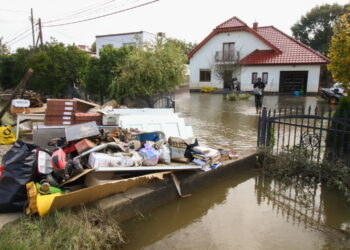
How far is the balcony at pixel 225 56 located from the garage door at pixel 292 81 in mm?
4608

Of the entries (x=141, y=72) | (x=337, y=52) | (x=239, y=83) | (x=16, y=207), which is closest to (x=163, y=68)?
(x=141, y=72)

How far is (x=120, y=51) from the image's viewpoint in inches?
396

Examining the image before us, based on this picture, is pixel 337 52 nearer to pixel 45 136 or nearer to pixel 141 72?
pixel 141 72

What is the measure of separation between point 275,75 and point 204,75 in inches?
275

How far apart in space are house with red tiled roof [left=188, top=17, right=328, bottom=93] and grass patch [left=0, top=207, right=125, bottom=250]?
23131 millimetres

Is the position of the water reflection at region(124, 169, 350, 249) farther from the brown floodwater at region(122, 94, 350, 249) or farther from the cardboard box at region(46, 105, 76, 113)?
the cardboard box at region(46, 105, 76, 113)

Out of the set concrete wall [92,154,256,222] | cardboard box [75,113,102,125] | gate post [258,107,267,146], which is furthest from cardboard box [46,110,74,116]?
gate post [258,107,267,146]

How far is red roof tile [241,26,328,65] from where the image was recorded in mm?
22750

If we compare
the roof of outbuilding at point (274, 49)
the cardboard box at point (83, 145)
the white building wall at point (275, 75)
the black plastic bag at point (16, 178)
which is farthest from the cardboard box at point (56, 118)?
the white building wall at point (275, 75)

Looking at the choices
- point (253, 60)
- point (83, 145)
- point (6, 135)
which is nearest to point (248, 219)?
point (83, 145)

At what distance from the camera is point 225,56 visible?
26297 mm

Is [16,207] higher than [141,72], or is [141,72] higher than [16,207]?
[141,72]

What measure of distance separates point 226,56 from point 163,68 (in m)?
19.2

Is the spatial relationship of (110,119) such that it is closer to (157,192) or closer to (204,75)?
(157,192)
